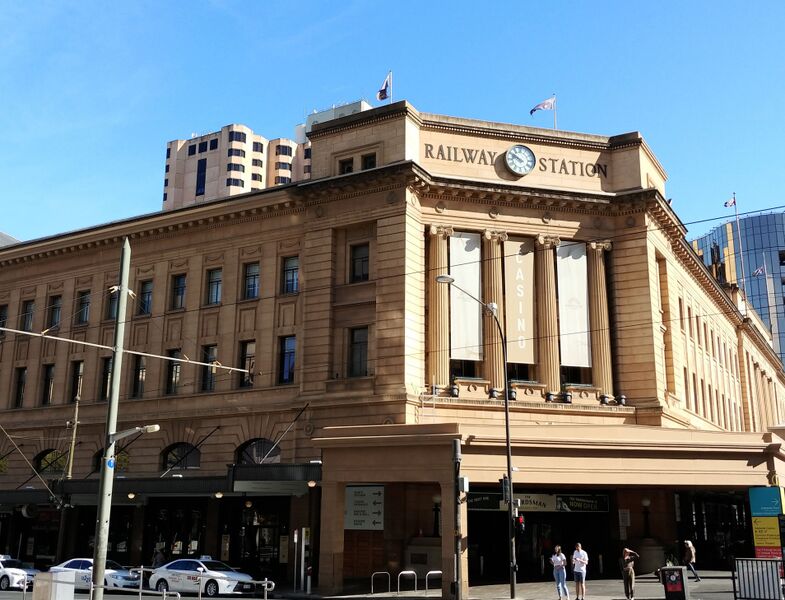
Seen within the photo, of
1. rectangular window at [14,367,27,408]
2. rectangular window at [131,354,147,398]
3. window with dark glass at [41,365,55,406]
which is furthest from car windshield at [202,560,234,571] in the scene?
rectangular window at [14,367,27,408]

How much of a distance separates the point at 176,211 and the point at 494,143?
58.3 ft

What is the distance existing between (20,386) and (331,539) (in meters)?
27.2

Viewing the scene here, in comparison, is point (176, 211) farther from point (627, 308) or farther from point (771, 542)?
point (771, 542)

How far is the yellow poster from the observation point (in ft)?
82.3

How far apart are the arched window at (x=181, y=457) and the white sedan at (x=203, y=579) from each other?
28.4 feet

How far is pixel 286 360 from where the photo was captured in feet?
130

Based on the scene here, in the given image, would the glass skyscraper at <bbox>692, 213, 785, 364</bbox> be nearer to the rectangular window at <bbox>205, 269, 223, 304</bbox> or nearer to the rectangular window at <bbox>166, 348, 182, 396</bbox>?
the rectangular window at <bbox>205, 269, 223, 304</bbox>

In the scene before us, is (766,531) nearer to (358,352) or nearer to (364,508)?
(364,508)

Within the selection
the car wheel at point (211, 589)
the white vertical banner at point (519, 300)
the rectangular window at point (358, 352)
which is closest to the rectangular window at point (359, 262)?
the rectangular window at point (358, 352)

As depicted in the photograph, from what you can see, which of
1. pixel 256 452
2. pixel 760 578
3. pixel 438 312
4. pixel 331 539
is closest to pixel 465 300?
pixel 438 312

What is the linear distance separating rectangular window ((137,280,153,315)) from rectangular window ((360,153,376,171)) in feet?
47.9

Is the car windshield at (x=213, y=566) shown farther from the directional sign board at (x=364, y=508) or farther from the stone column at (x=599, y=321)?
the stone column at (x=599, y=321)

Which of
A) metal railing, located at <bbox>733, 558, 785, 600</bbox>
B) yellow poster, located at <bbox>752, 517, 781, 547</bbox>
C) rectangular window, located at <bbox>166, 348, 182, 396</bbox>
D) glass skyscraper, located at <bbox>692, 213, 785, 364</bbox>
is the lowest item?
metal railing, located at <bbox>733, 558, 785, 600</bbox>

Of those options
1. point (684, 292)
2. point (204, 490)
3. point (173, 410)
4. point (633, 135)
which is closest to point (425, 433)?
point (204, 490)
